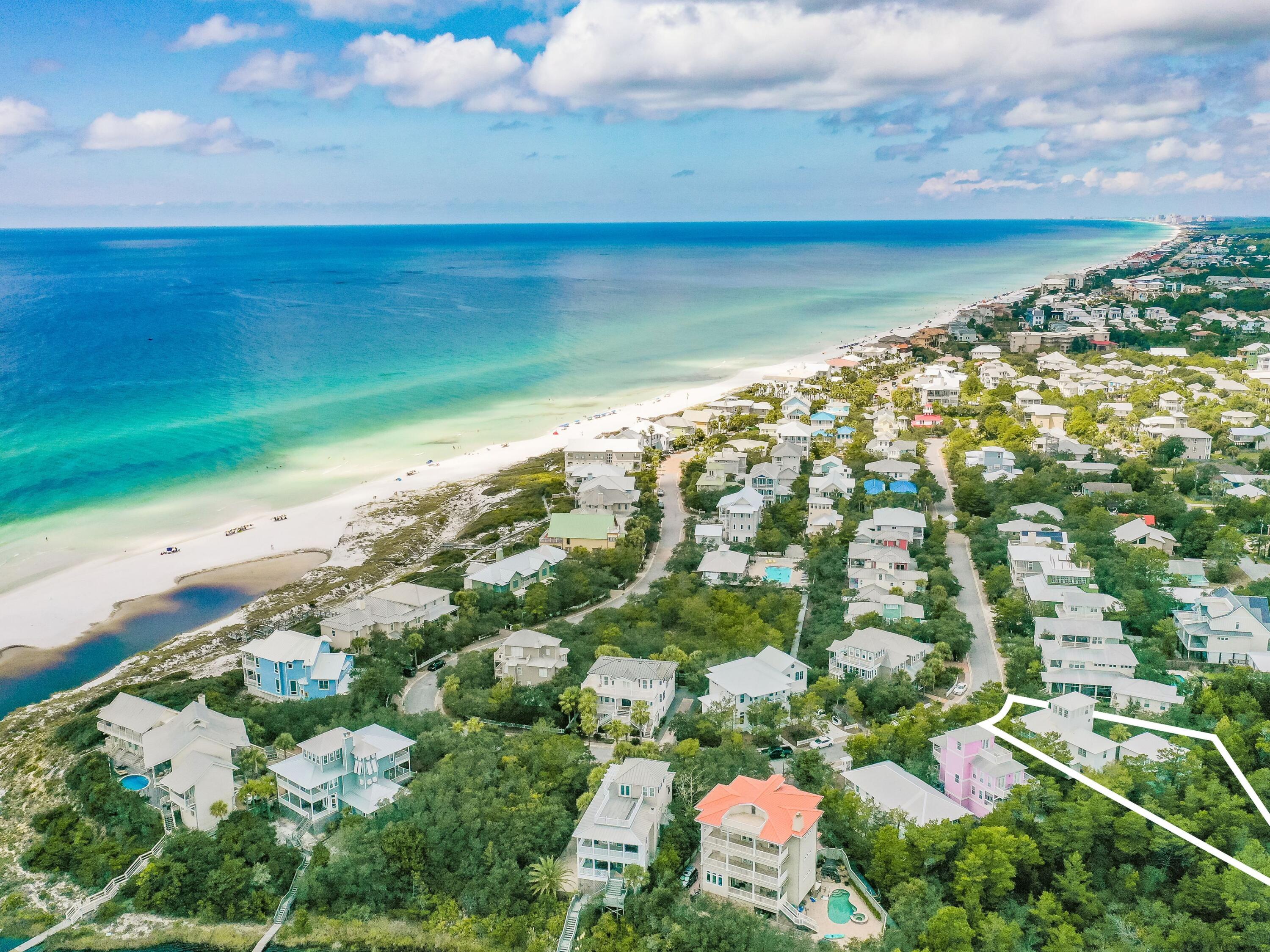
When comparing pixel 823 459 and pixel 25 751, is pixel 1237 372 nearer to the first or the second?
pixel 823 459

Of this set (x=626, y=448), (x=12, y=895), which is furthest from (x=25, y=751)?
(x=626, y=448)

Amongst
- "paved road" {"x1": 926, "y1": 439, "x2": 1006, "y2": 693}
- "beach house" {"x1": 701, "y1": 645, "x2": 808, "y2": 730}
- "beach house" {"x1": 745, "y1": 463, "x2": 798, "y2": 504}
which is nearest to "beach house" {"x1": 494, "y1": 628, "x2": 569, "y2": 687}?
"beach house" {"x1": 701, "y1": 645, "x2": 808, "y2": 730}

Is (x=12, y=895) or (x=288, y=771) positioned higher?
(x=288, y=771)

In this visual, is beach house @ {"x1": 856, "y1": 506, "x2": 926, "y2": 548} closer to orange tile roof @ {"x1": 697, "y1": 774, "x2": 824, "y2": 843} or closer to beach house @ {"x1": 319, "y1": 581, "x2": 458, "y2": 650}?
beach house @ {"x1": 319, "y1": 581, "x2": 458, "y2": 650}

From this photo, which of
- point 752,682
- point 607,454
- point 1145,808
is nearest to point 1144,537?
point 1145,808

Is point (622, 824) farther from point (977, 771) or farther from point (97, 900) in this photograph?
point (97, 900)

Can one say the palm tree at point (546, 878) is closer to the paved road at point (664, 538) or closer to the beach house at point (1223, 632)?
the paved road at point (664, 538)

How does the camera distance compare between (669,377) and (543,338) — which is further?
(543,338)
